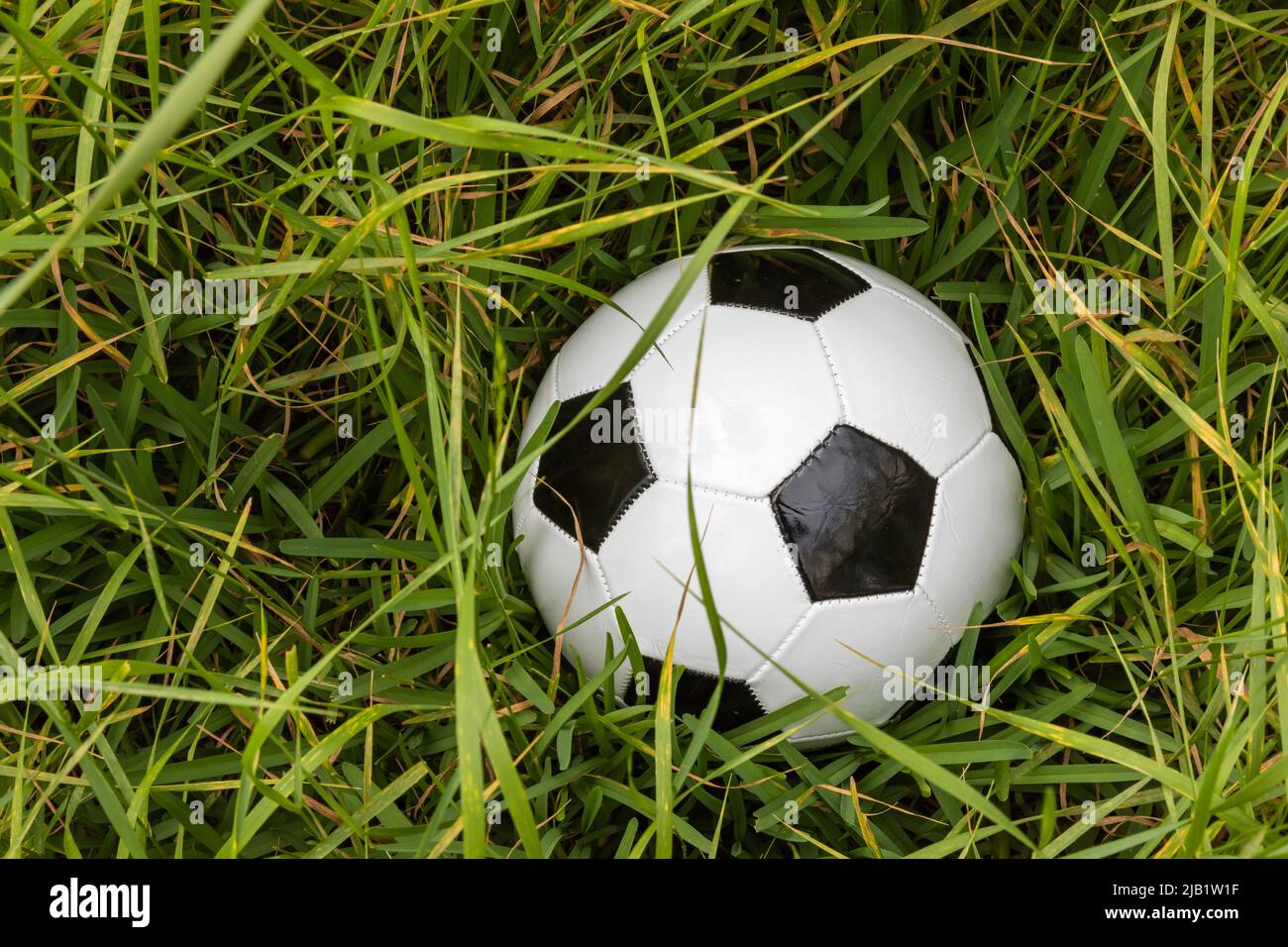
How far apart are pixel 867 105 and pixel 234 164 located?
53.0 inches

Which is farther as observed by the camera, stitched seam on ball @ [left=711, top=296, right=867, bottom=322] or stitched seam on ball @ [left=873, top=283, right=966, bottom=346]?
stitched seam on ball @ [left=873, top=283, right=966, bottom=346]

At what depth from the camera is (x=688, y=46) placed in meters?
2.10

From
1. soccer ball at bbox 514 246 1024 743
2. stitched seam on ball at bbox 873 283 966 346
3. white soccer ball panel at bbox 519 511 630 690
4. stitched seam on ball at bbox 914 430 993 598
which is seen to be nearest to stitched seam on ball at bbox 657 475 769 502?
soccer ball at bbox 514 246 1024 743

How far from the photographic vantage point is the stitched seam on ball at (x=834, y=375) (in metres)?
1.67

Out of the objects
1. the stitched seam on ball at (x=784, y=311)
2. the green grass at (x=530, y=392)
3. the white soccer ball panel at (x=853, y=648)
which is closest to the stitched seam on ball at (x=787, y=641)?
the white soccer ball panel at (x=853, y=648)

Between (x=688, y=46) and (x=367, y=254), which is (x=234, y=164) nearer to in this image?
(x=367, y=254)

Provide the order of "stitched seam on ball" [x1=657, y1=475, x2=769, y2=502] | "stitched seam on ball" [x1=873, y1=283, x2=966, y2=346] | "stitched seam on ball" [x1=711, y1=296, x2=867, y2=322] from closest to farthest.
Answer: "stitched seam on ball" [x1=657, y1=475, x2=769, y2=502] < "stitched seam on ball" [x1=711, y1=296, x2=867, y2=322] < "stitched seam on ball" [x1=873, y1=283, x2=966, y2=346]

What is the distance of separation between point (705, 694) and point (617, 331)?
2.18 feet

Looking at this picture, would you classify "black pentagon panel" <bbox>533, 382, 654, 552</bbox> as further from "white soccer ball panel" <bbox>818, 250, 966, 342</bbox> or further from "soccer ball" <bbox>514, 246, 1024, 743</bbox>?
"white soccer ball panel" <bbox>818, 250, 966, 342</bbox>

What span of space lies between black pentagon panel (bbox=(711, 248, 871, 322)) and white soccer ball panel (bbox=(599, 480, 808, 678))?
0.37m

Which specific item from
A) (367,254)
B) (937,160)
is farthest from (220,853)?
(937,160)

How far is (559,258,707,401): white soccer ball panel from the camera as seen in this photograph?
176cm

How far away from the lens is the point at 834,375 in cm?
169

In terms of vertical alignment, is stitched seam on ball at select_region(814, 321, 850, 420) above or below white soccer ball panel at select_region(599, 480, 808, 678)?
above
